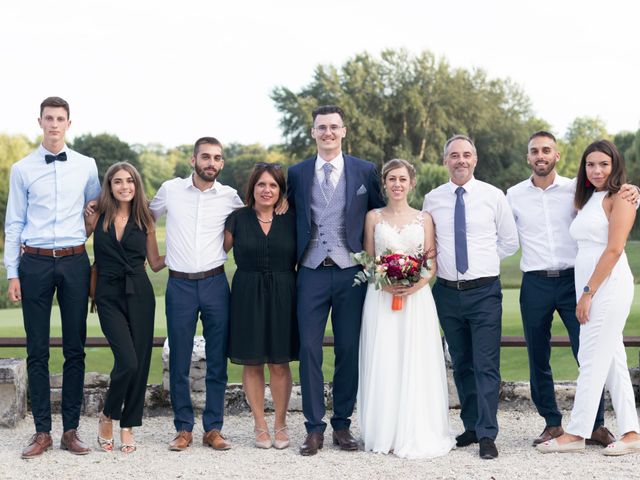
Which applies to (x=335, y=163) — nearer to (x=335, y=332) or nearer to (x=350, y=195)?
(x=350, y=195)

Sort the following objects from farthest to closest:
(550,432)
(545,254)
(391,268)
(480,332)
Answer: (550,432), (545,254), (480,332), (391,268)

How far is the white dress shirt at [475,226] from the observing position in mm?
6137

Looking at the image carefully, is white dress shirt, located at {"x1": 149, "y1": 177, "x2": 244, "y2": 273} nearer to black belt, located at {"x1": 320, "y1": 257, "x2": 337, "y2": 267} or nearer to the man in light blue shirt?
the man in light blue shirt

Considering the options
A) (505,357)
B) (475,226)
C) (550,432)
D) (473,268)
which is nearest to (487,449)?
(550,432)

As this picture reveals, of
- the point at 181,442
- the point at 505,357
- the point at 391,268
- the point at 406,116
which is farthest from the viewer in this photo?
the point at 406,116

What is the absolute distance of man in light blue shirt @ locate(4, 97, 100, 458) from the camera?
20.2ft

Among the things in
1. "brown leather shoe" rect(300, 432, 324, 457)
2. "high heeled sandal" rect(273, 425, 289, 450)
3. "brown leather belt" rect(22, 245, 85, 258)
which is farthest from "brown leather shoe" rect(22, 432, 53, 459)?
"brown leather shoe" rect(300, 432, 324, 457)

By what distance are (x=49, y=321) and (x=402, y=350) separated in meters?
2.71

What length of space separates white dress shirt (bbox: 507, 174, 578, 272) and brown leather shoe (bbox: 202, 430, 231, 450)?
8.81 feet

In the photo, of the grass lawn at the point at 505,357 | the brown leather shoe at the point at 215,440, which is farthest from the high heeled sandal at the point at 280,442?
the grass lawn at the point at 505,357

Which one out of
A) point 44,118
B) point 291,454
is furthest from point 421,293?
point 44,118

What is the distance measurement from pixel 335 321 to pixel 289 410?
5.69 feet

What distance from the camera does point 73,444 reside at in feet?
20.8

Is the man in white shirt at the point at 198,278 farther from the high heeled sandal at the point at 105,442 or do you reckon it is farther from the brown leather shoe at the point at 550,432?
the brown leather shoe at the point at 550,432
